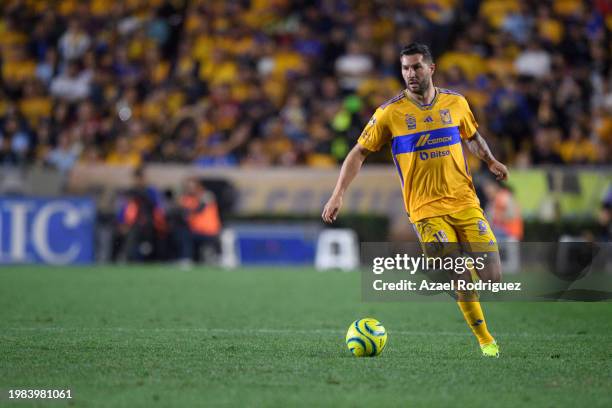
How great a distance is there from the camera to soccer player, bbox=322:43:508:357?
798cm

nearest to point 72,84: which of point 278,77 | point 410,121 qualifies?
point 278,77

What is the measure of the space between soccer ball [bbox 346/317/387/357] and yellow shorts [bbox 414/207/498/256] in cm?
75

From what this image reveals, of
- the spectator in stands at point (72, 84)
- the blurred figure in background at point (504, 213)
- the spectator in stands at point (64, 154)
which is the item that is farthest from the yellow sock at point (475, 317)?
the spectator in stands at point (72, 84)

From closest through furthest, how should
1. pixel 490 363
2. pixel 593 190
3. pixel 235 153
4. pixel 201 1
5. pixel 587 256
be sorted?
pixel 490 363
pixel 587 256
pixel 593 190
pixel 235 153
pixel 201 1

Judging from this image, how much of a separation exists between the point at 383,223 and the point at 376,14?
5803mm

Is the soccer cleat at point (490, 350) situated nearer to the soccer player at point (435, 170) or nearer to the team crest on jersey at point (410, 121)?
the soccer player at point (435, 170)

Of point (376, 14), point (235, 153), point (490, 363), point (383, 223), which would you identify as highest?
point (376, 14)

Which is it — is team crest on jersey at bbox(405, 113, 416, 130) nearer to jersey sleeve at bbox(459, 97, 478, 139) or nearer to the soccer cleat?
jersey sleeve at bbox(459, 97, 478, 139)

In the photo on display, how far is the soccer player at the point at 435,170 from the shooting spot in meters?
7.98

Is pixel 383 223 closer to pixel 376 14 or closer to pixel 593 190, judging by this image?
pixel 593 190

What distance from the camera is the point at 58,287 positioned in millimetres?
14820

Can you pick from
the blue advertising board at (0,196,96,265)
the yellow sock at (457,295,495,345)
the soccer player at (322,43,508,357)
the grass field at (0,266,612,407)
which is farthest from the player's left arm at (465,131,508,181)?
the blue advertising board at (0,196,96,265)

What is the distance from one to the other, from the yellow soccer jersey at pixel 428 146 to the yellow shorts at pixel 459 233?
0.06 m

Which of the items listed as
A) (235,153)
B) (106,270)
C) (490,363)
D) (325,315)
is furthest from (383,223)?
(490,363)
